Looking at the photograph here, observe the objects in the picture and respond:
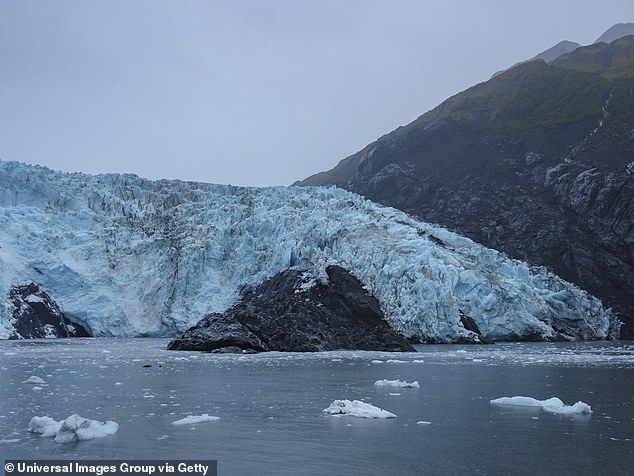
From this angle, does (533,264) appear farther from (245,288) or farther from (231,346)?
(231,346)

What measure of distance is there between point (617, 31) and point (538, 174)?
128m

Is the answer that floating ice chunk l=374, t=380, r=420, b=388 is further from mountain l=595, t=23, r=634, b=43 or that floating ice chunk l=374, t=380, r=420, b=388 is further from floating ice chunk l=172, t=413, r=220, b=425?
mountain l=595, t=23, r=634, b=43

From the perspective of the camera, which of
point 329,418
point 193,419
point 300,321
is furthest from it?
point 300,321

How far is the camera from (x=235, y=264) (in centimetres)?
4691

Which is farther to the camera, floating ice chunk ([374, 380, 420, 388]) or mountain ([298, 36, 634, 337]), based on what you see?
mountain ([298, 36, 634, 337])

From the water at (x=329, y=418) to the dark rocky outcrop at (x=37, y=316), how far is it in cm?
1996

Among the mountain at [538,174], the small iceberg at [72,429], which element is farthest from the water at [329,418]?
the mountain at [538,174]

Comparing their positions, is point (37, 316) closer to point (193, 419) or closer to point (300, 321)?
point (300, 321)

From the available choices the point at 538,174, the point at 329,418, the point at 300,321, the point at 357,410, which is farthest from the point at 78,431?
the point at 538,174

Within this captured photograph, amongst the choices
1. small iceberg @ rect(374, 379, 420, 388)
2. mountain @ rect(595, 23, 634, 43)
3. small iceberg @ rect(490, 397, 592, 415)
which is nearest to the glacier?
small iceberg @ rect(374, 379, 420, 388)

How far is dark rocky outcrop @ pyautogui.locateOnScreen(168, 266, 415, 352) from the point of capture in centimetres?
3234

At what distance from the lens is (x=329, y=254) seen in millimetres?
43781

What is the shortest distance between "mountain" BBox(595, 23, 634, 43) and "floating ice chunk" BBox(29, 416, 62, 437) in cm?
18606

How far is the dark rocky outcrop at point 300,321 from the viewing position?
A: 32.3 meters
